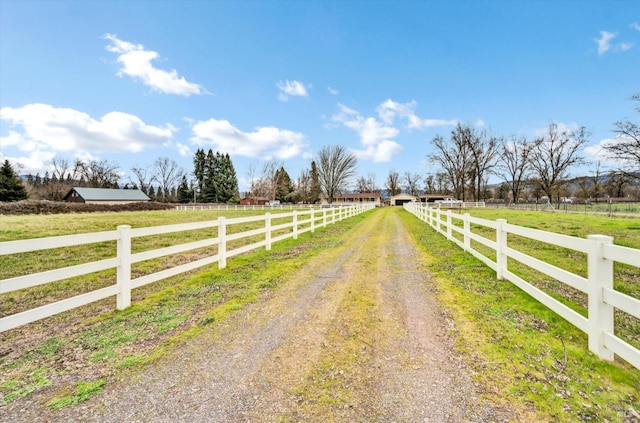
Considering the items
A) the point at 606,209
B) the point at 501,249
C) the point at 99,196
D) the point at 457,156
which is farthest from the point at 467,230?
the point at 99,196

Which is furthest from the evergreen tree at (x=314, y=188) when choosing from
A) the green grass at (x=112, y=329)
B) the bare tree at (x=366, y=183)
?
the green grass at (x=112, y=329)

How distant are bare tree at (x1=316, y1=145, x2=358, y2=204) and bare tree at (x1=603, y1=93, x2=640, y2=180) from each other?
41729 millimetres

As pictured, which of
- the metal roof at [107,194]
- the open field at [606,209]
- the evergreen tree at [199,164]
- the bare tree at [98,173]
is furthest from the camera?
the evergreen tree at [199,164]

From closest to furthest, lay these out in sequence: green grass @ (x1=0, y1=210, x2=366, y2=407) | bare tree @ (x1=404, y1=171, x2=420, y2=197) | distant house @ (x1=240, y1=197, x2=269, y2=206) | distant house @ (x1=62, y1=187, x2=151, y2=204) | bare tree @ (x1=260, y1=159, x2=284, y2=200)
A: green grass @ (x1=0, y1=210, x2=366, y2=407) < distant house @ (x1=62, y1=187, x2=151, y2=204) < bare tree @ (x1=260, y1=159, x2=284, y2=200) < distant house @ (x1=240, y1=197, x2=269, y2=206) < bare tree @ (x1=404, y1=171, x2=420, y2=197)

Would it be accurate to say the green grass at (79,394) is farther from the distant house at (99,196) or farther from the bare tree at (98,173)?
the bare tree at (98,173)

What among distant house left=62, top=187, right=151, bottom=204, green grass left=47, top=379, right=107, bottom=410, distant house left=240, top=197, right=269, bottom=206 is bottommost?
green grass left=47, top=379, right=107, bottom=410

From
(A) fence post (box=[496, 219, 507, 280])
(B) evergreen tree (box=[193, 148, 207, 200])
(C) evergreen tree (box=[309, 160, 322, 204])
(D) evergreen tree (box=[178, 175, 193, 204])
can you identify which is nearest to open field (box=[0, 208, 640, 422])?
(A) fence post (box=[496, 219, 507, 280])

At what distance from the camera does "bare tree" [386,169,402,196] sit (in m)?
87.2

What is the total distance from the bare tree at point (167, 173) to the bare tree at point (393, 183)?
58.7 metres

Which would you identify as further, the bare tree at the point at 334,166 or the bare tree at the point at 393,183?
the bare tree at the point at 393,183

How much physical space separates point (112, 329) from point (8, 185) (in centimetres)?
5861

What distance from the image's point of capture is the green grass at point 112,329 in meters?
2.45

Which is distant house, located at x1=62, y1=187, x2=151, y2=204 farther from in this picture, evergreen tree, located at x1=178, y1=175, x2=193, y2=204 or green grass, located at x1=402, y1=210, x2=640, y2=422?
green grass, located at x1=402, y1=210, x2=640, y2=422

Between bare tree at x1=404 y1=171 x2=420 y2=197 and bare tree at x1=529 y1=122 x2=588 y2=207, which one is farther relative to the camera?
bare tree at x1=404 y1=171 x2=420 y2=197
